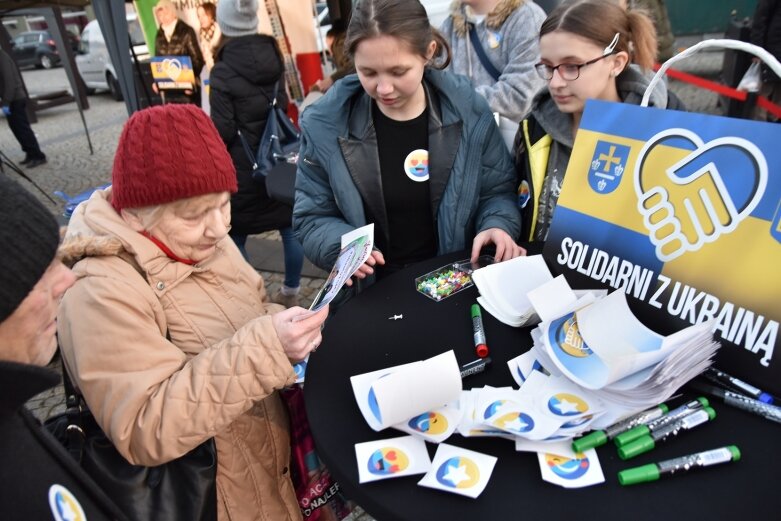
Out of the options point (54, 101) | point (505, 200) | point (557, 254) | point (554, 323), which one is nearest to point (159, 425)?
point (554, 323)

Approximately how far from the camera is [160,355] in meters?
1.09

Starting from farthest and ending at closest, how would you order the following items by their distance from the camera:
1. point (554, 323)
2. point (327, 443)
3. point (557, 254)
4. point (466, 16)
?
point (466, 16) < point (557, 254) < point (554, 323) < point (327, 443)

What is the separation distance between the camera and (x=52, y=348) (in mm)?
871

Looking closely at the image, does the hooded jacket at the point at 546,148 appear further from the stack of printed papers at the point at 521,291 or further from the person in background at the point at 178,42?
the person in background at the point at 178,42

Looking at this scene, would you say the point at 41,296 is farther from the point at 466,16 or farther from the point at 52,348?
the point at 466,16

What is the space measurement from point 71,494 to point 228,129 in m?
2.77

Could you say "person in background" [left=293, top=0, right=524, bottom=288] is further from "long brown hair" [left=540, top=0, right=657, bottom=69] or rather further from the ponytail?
the ponytail


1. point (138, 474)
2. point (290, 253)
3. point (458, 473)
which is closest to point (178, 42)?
point (290, 253)

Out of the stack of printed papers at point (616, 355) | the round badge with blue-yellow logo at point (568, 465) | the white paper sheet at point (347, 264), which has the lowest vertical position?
the round badge with blue-yellow logo at point (568, 465)

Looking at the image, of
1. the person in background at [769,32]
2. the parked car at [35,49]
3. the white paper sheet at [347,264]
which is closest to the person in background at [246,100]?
the white paper sheet at [347,264]

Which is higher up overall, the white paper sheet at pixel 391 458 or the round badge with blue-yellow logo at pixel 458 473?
the round badge with blue-yellow logo at pixel 458 473

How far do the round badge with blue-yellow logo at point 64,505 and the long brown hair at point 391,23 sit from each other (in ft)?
4.69

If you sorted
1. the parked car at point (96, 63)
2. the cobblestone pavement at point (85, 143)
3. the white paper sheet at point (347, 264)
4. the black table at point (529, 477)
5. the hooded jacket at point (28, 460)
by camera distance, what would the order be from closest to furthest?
1. the hooded jacket at point (28, 460)
2. the black table at point (529, 477)
3. the white paper sheet at point (347, 264)
4. the cobblestone pavement at point (85, 143)
5. the parked car at point (96, 63)

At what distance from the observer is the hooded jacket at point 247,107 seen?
3.17 m
